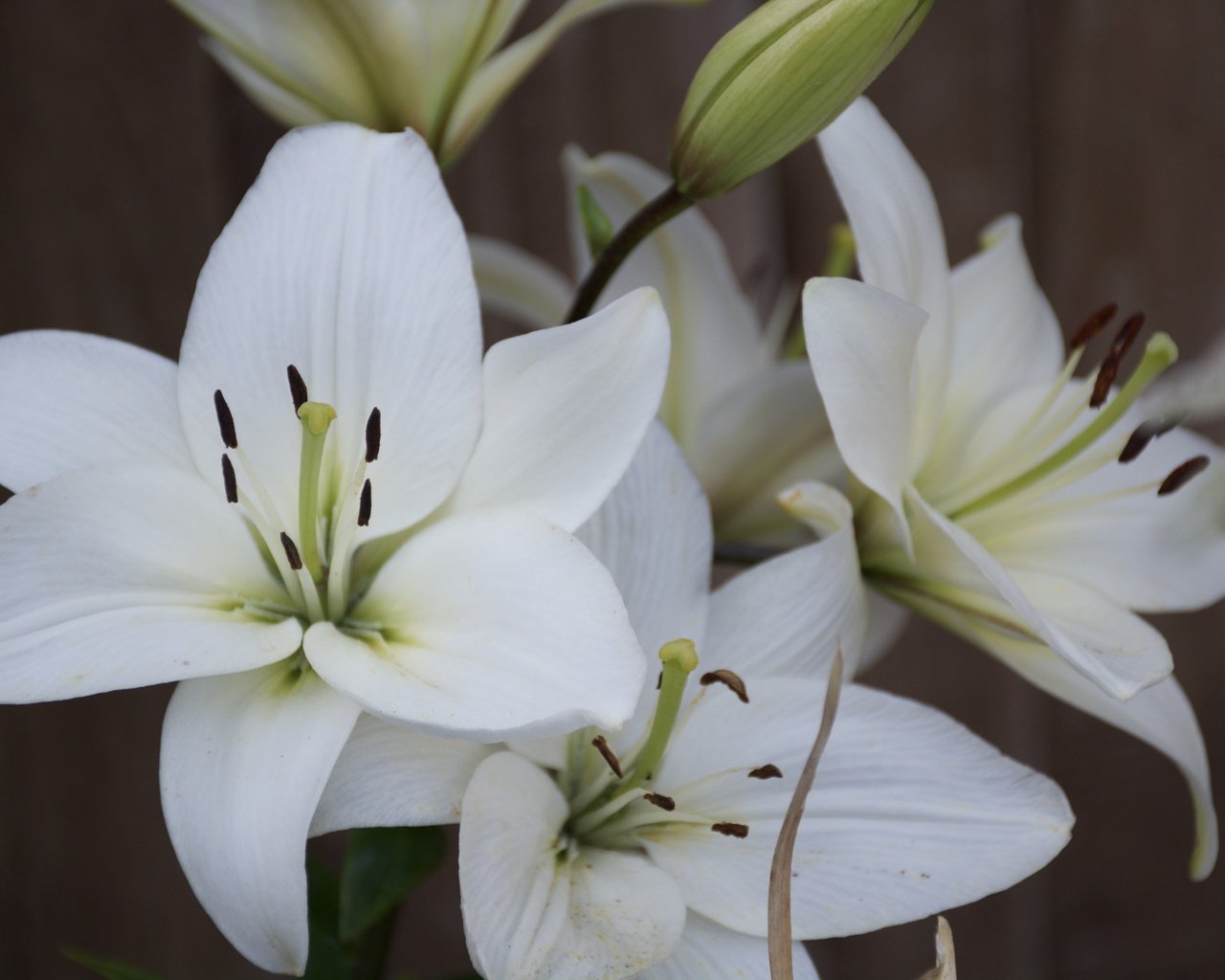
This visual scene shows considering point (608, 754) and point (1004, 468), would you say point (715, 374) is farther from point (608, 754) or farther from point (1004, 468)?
point (608, 754)

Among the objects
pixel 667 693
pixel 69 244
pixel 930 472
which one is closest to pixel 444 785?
pixel 667 693

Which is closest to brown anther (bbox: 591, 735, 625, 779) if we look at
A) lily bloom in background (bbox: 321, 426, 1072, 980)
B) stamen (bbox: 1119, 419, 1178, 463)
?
lily bloom in background (bbox: 321, 426, 1072, 980)

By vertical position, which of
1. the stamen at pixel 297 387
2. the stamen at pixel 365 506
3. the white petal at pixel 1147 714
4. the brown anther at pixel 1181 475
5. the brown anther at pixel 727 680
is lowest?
the white petal at pixel 1147 714

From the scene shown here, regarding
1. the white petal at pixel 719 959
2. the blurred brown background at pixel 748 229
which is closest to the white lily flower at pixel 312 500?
the white petal at pixel 719 959

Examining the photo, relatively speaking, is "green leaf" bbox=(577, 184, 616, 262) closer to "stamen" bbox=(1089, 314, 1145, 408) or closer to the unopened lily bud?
the unopened lily bud

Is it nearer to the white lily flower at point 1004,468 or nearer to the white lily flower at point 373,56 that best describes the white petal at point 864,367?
the white lily flower at point 1004,468

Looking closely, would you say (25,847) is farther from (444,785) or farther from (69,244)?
(444,785)

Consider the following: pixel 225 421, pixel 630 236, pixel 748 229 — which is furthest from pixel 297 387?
pixel 748 229
